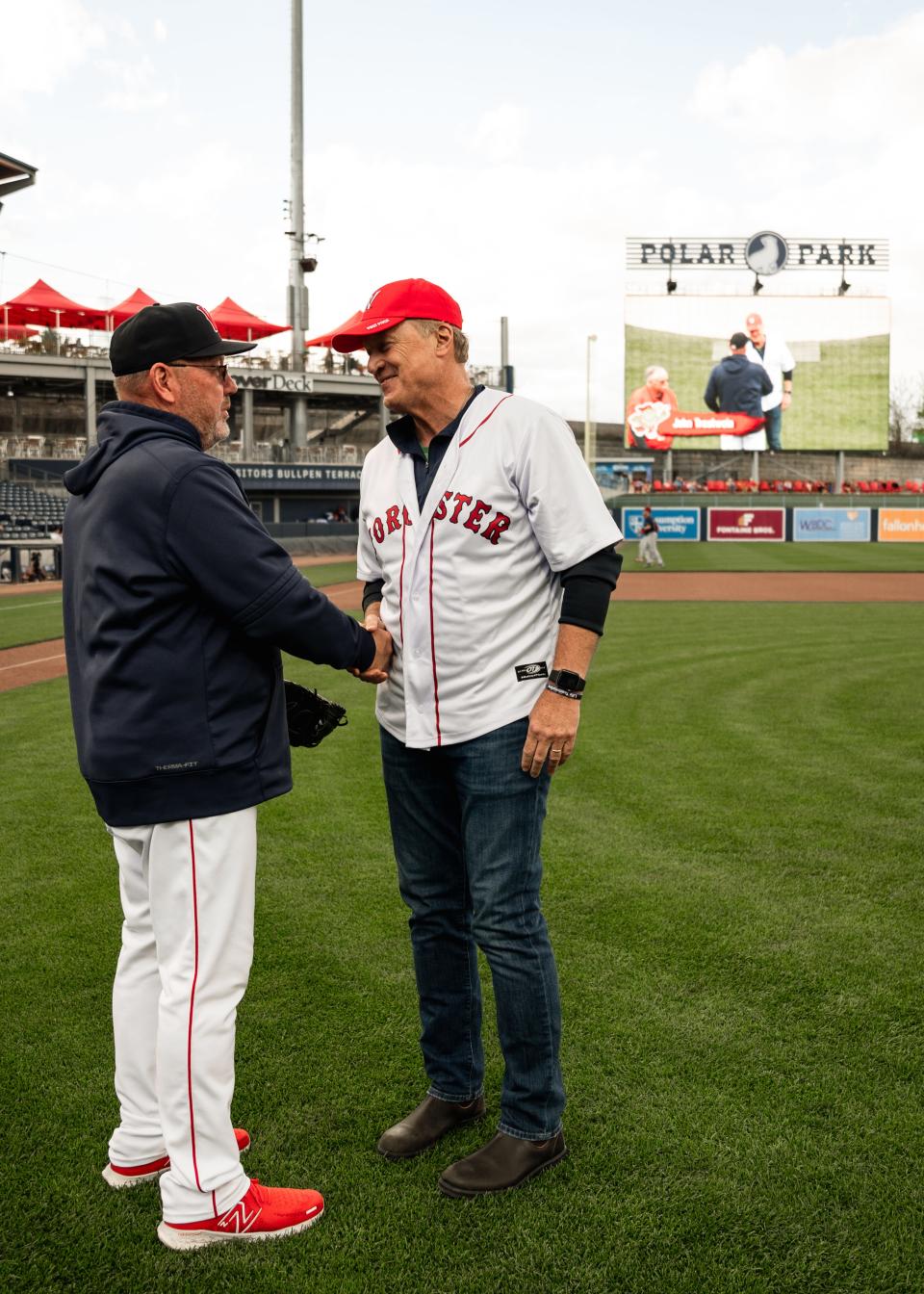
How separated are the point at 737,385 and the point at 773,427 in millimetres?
2741

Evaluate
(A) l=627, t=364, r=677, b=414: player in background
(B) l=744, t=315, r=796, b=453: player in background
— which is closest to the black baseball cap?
(A) l=627, t=364, r=677, b=414: player in background

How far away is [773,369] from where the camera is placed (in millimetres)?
55938

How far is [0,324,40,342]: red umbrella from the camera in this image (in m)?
44.8

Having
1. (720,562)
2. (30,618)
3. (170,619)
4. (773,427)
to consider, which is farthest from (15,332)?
(170,619)

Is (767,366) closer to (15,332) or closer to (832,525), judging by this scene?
(832,525)

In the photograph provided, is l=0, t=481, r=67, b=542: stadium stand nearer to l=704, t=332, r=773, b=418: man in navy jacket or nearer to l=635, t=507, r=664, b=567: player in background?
l=635, t=507, r=664, b=567: player in background

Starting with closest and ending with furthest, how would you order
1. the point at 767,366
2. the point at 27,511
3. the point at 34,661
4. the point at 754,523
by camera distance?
the point at 34,661 → the point at 27,511 → the point at 754,523 → the point at 767,366

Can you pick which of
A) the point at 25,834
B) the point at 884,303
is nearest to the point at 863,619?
the point at 25,834

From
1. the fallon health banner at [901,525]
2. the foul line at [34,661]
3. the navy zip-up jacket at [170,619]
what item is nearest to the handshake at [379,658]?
the navy zip-up jacket at [170,619]

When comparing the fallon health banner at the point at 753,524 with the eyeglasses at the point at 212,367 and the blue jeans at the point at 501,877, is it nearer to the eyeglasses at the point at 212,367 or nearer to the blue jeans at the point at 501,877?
the blue jeans at the point at 501,877

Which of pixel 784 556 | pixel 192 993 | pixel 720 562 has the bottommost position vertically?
pixel 192 993

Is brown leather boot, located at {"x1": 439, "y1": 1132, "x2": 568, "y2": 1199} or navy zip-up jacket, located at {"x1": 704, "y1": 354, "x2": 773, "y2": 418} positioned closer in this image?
brown leather boot, located at {"x1": 439, "y1": 1132, "x2": 568, "y2": 1199}

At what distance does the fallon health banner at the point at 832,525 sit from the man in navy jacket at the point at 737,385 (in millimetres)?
16034

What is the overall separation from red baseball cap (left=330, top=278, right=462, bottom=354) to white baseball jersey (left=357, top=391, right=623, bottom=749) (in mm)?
239
